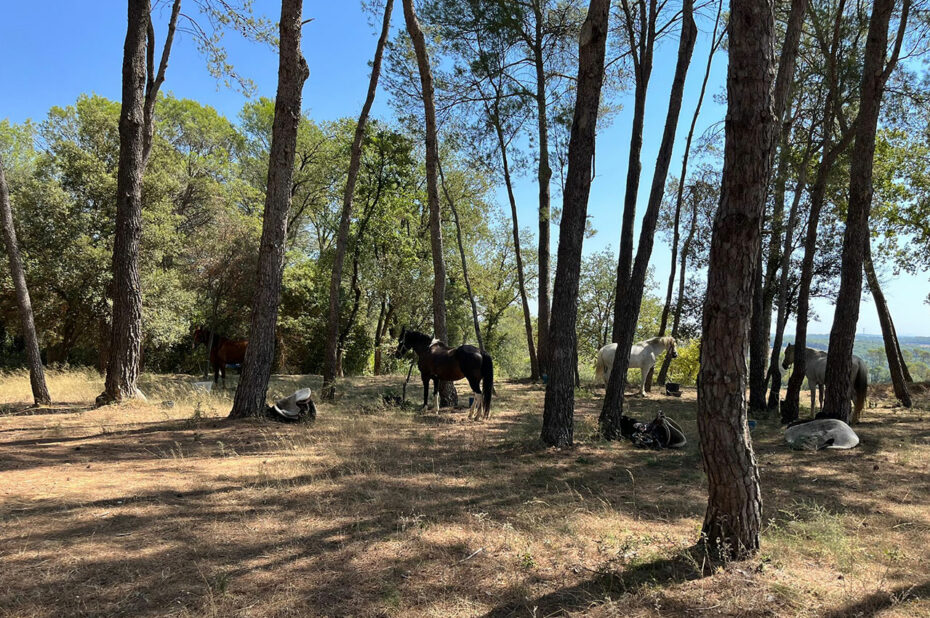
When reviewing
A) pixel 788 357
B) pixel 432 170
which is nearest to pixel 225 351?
pixel 432 170

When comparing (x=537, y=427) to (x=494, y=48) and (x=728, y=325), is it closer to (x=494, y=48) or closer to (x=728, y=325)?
(x=728, y=325)

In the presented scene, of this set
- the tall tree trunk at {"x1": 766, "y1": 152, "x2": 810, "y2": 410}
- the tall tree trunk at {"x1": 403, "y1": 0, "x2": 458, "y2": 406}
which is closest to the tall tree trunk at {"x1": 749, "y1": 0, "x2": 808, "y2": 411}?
the tall tree trunk at {"x1": 766, "y1": 152, "x2": 810, "y2": 410}

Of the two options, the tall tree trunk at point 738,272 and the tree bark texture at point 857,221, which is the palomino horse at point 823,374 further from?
the tall tree trunk at point 738,272

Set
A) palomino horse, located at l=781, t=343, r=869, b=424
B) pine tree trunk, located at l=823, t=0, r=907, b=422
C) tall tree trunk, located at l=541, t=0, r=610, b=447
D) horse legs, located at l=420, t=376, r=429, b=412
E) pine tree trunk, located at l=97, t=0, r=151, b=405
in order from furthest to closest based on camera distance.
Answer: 1. horse legs, located at l=420, t=376, r=429, b=412
2. palomino horse, located at l=781, t=343, r=869, b=424
3. pine tree trunk, located at l=97, t=0, r=151, b=405
4. pine tree trunk, located at l=823, t=0, r=907, b=422
5. tall tree trunk, located at l=541, t=0, r=610, b=447

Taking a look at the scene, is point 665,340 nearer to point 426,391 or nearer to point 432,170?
point 426,391

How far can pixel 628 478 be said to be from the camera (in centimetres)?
584

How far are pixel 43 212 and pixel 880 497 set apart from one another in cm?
2016

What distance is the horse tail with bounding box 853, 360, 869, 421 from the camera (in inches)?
397

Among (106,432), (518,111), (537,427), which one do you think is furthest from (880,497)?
(518,111)

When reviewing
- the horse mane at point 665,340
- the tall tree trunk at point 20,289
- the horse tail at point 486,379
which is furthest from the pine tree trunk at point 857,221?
the tall tree trunk at point 20,289

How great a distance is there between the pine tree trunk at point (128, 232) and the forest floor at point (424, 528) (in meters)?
2.19

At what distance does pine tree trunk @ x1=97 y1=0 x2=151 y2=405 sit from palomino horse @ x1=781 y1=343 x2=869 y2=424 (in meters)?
13.6

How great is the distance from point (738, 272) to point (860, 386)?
9.62 metres

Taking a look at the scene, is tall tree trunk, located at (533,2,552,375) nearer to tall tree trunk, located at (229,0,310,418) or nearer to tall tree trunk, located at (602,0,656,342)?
tall tree trunk, located at (602,0,656,342)
